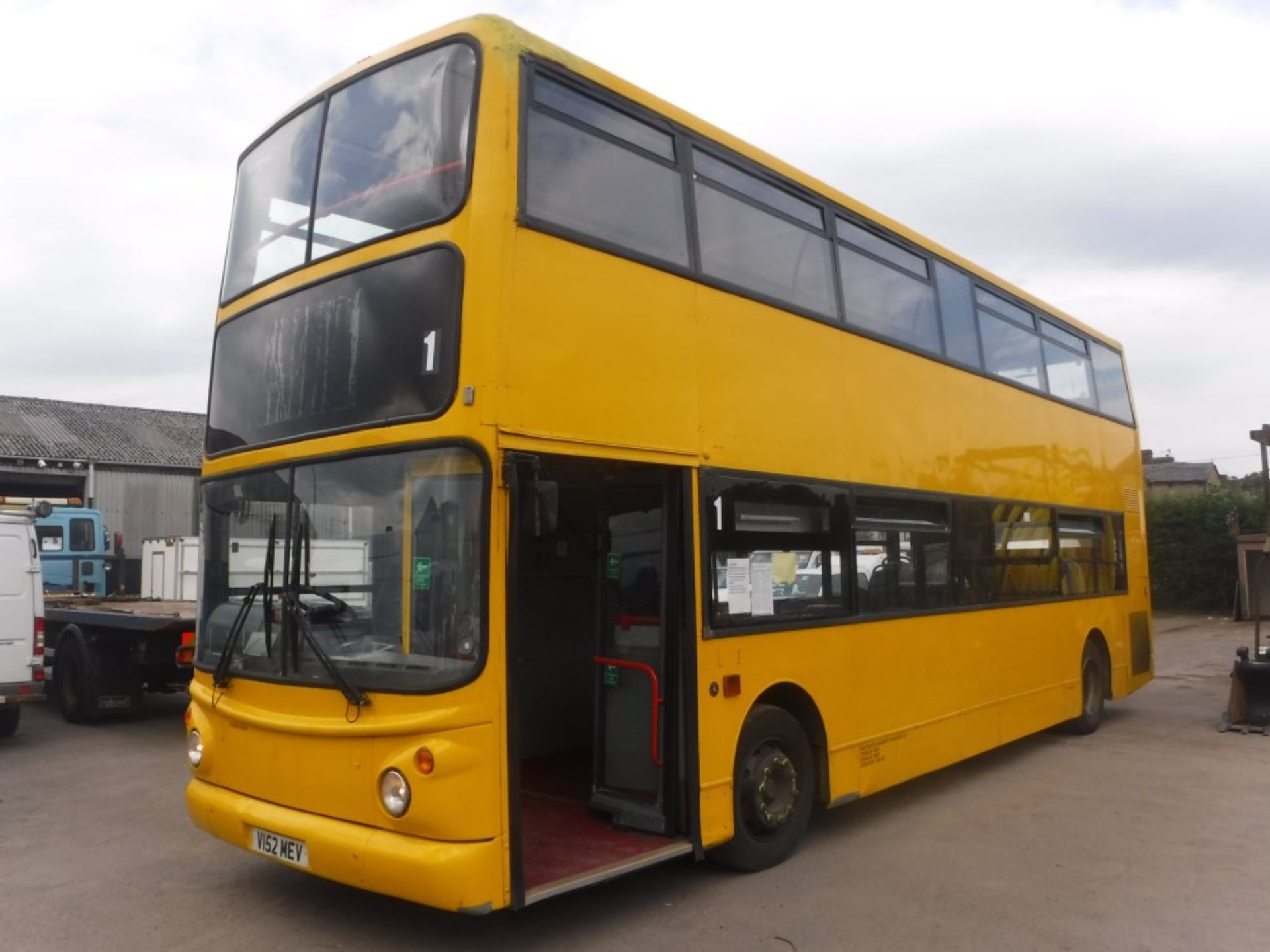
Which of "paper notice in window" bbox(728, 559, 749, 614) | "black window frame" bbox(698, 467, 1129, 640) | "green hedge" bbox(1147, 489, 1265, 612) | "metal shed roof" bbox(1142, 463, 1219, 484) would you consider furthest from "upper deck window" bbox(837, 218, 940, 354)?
"metal shed roof" bbox(1142, 463, 1219, 484)

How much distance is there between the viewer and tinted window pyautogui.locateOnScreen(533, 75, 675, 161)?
5.19 meters

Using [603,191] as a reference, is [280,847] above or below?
below

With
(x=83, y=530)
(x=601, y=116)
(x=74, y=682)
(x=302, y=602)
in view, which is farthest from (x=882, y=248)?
(x=83, y=530)

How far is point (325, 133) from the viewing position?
5.47m

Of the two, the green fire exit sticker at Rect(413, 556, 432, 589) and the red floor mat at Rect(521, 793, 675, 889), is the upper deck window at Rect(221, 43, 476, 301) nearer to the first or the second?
the green fire exit sticker at Rect(413, 556, 432, 589)

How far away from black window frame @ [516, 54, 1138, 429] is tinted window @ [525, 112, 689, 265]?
4 centimetres

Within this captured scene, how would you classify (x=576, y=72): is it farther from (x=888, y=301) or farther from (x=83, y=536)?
(x=83, y=536)

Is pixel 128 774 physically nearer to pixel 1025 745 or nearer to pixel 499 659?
pixel 499 659

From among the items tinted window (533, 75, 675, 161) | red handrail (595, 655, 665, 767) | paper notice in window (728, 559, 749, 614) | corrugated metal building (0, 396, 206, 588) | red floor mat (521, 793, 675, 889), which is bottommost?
red floor mat (521, 793, 675, 889)

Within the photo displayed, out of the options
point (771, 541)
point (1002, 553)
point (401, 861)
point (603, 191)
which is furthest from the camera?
point (1002, 553)

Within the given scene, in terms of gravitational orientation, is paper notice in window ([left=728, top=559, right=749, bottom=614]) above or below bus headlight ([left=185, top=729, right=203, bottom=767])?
above

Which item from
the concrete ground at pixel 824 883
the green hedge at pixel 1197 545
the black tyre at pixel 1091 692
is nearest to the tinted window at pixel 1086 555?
the black tyre at pixel 1091 692

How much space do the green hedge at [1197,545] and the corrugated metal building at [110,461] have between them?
26975 millimetres

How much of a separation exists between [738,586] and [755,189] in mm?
2528
